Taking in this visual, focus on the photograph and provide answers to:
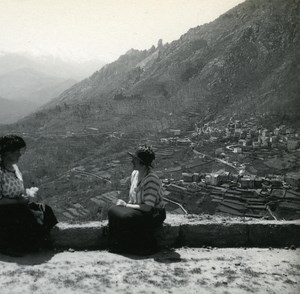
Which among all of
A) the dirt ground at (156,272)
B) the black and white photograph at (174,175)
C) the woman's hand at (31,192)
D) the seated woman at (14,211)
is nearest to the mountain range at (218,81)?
the black and white photograph at (174,175)

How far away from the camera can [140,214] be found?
12.2ft

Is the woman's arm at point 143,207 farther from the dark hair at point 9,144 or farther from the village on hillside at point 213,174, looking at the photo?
the village on hillside at point 213,174

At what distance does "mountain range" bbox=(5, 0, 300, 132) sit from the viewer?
4584 cm

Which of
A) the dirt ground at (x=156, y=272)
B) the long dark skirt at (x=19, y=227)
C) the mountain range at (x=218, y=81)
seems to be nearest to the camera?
the dirt ground at (x=156, y=272)

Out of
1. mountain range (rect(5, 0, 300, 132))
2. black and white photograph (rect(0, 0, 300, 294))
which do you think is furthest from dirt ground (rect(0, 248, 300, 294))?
mountain range (rect(5, 0, 300, 132))

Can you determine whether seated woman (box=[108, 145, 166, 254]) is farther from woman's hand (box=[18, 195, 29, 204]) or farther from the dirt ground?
woman's hand (box=[18, 195, 29, 204])

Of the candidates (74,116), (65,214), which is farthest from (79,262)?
(74,116)

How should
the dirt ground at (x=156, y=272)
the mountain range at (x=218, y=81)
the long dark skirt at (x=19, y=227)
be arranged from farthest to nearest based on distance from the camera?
the mountain range at (x=218, y=81)
the long dark skirt at (x=19, y=227)
the dirt ground at (x=156, y=272)

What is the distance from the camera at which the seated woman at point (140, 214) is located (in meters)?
3.71

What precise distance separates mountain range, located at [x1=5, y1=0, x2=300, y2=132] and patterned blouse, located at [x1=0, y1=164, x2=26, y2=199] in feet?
129

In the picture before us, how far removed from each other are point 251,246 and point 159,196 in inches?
52.7

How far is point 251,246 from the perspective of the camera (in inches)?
164

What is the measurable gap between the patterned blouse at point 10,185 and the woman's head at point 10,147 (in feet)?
0.47

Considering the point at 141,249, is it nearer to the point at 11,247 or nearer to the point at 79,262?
the point at 79,262
